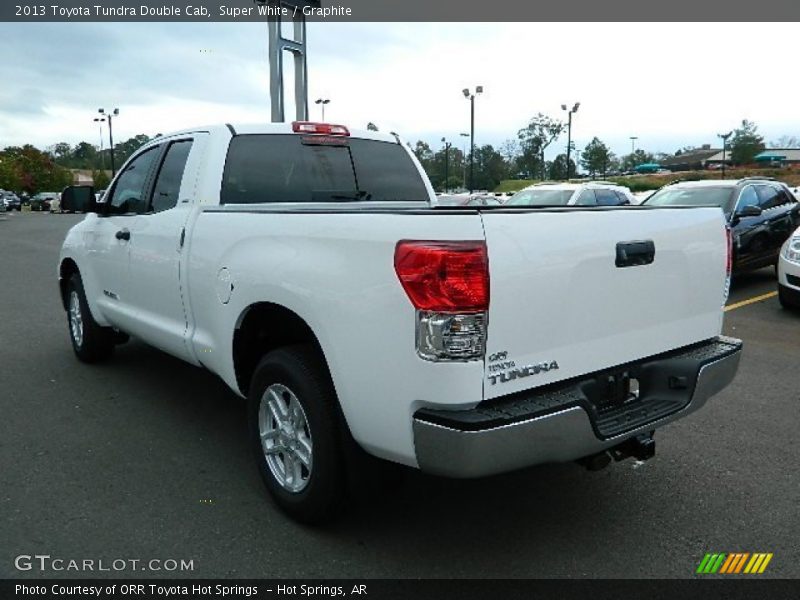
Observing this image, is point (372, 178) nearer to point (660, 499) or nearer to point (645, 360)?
point (645, 360)

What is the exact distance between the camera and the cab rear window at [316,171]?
407 cm

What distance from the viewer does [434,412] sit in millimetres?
2418

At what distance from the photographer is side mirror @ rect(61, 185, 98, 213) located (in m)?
5.16

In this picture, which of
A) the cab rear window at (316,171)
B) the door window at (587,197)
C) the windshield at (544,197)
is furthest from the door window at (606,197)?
→ the cab rear window at (316,171)

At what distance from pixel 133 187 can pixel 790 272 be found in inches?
296

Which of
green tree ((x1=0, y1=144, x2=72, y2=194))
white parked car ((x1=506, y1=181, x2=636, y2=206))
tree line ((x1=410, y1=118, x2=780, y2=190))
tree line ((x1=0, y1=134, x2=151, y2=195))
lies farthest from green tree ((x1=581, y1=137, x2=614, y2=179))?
white parked car ((x1=506, y1=181, x2=636, y2=206))

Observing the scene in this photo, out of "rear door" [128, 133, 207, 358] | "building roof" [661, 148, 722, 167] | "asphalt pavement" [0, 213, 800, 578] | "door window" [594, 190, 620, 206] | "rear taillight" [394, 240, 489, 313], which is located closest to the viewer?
"rear taillight" [394, 240, 489, 313]

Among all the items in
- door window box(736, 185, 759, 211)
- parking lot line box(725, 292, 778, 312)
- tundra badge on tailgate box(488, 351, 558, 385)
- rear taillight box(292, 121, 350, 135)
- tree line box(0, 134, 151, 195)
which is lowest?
parking lot line box(725, 292, 778, 312)

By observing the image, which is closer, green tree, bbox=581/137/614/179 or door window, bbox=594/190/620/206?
door window, bbox=594/190/620/206

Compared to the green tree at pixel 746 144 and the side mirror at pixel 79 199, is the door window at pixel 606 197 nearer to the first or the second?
the side mirror at pixel 79 199

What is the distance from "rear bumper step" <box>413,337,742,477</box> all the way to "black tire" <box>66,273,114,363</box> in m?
4.25

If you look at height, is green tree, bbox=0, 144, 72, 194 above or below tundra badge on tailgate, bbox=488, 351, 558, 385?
above

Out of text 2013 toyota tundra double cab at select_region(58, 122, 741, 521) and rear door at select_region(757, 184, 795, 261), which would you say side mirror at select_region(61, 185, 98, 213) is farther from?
rear door at select_region(757, 184, 795, 261)

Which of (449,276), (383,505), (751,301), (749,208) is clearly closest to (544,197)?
(749,208)
